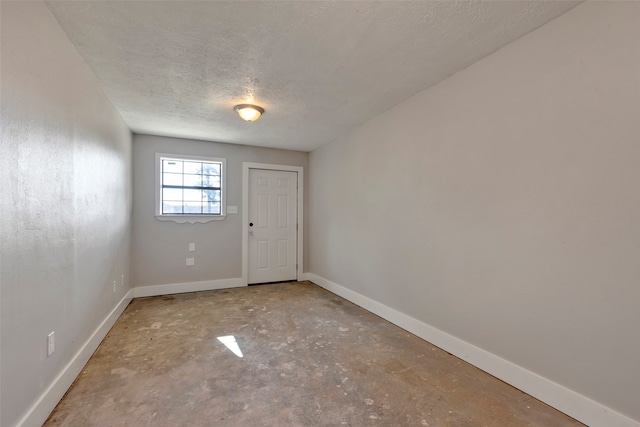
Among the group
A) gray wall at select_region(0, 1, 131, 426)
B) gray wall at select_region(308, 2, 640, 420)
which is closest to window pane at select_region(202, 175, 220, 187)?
gray wall at select_region(0, 1, 131, 426)

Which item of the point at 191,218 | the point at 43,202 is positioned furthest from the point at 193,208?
the point at 43,202

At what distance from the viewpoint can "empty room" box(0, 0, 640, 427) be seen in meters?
1.53

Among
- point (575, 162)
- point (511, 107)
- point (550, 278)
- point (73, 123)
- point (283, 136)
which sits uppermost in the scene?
point (283, 136)

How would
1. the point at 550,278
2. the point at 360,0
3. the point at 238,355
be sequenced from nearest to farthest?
the point at 360,0 < the point at 550,278 < the point at 238,355

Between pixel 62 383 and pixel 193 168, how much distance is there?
3296mm

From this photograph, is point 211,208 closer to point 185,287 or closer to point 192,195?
point 192,195

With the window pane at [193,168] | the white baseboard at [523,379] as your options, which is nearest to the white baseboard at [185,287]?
the window pane at [193,168]

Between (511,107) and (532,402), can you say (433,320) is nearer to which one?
(532,402)

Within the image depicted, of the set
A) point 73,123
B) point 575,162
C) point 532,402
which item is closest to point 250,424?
point 532,402

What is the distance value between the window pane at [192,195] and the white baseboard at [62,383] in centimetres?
210

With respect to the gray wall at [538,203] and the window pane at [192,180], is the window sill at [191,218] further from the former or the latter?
the gray wall at [538,203]

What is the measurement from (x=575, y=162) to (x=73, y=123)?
339 cm

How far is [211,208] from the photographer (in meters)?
4.65

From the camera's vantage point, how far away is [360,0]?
1.60 metres
